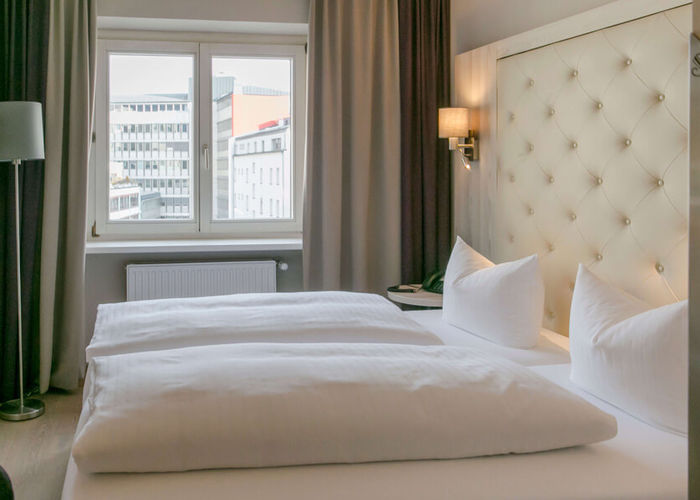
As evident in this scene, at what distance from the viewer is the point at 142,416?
4.61 feet

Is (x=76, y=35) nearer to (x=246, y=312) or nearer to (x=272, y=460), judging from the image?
(x=246, y=312)

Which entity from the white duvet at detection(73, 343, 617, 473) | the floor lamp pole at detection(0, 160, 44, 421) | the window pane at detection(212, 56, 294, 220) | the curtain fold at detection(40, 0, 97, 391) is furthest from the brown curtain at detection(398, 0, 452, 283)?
the white duvet at detection(73, 343, 617, 473)

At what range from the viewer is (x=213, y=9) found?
148 inches

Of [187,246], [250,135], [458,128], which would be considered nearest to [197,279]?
[187,246]

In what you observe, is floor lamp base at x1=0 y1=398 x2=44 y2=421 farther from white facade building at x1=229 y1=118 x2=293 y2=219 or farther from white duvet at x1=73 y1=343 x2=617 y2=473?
white duvet at x1=73 y1=343 x2=617 y2=473

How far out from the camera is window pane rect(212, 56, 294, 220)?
162 inches

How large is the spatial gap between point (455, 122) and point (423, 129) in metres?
0.46

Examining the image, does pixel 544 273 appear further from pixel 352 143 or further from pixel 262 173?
pixel 262 173

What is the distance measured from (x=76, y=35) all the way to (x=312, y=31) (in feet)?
3.98

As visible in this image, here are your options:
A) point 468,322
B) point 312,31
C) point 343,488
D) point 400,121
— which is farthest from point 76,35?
point 343,488

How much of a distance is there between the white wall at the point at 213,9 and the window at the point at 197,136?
0.29 m

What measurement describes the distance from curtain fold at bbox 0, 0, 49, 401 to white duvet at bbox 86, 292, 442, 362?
118 cm

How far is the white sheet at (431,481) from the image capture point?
1334 mm

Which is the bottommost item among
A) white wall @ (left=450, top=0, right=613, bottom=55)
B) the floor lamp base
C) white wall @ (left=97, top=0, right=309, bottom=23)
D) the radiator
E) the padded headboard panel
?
the floor lamp base
